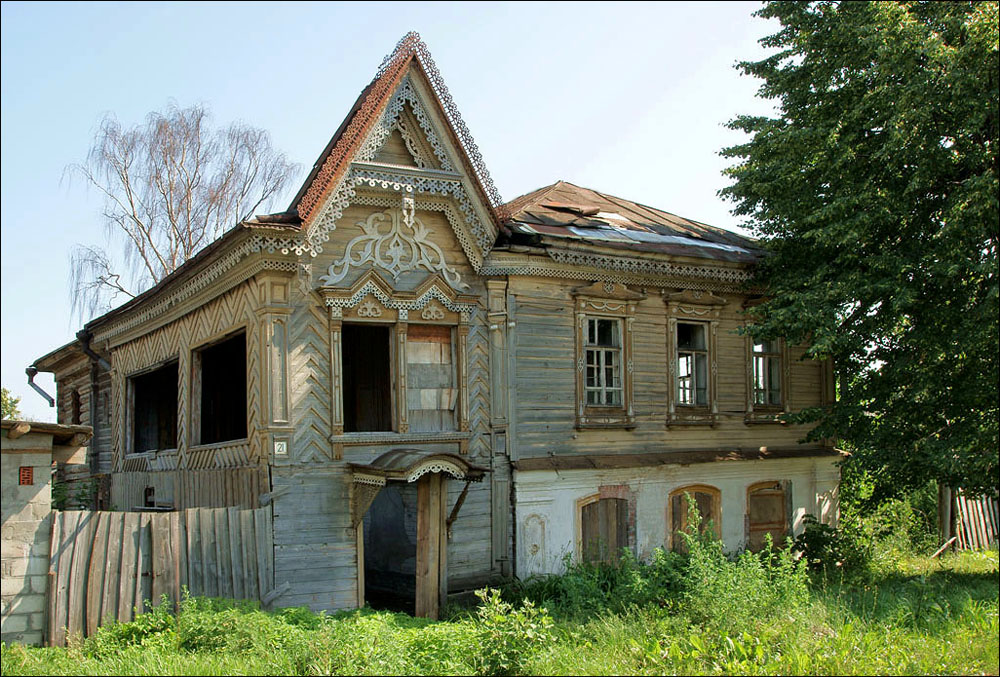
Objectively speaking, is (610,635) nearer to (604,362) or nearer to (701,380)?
(604,362)

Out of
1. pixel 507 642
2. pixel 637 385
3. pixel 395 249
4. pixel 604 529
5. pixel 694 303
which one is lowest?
pixel 507 642

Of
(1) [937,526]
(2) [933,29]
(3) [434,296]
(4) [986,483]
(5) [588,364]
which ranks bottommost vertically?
(1) [937,526]

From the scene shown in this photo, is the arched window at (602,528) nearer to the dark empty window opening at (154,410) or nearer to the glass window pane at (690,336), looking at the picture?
the glass window pane at (690,336)

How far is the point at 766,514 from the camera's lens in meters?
19.0

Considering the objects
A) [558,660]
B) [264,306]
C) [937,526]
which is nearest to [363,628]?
[558,660]

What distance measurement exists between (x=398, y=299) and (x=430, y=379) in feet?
4.72

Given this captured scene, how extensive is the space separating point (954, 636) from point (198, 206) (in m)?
25.4

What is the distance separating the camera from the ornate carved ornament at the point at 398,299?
14.4 metres

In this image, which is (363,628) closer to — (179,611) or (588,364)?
(179,611)

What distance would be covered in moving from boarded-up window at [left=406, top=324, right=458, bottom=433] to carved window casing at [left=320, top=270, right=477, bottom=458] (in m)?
→ 0.13

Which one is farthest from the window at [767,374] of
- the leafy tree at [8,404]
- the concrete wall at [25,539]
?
the leafy tree at [8,404]

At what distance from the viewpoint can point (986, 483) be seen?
588 inches

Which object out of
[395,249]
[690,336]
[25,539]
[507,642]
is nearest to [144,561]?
[25,539]

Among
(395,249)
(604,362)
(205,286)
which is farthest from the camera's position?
(604,362)
